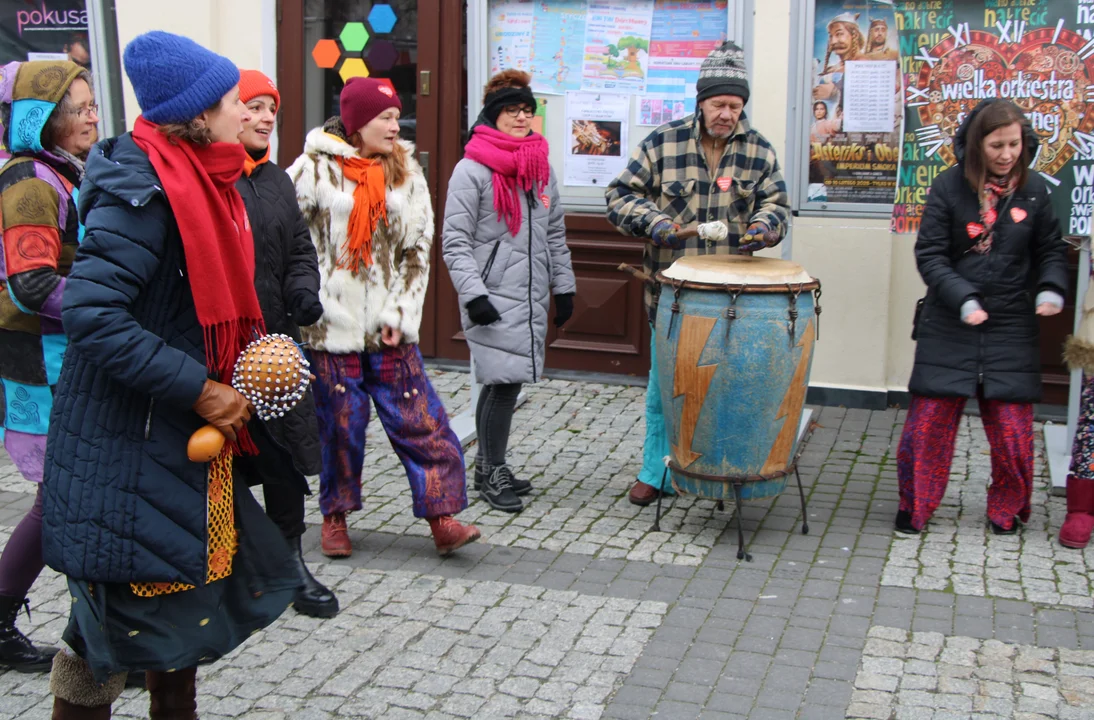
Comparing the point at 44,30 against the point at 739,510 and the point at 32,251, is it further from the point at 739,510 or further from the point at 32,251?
the point at 739,510

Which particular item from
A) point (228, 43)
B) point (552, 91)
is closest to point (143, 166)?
point (552, 91)

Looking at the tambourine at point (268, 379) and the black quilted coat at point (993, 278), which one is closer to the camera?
the tambourine at point (268, 379)

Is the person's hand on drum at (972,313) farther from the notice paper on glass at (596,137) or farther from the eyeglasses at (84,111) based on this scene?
the eyeglasses at (84,111)

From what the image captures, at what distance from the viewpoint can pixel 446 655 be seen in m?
4.21

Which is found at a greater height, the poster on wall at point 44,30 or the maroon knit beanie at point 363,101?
the poster on wall at point 44,30

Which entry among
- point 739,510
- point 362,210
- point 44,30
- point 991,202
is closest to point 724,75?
point 991,202

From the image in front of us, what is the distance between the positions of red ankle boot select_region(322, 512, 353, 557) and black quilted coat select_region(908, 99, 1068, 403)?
95.9 inches

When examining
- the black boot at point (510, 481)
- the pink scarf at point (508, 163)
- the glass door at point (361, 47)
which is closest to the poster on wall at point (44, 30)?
the glass door at point (361, 47)

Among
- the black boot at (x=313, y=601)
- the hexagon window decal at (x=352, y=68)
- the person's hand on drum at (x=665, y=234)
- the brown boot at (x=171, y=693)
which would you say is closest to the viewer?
the brown boot at (x=171, y=693)

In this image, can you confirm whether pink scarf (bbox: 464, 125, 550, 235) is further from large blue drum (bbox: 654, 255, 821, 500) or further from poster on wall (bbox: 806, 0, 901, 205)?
poster on wall (bbox: 806, 0, 901, 205)

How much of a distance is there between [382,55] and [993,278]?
4.45 m

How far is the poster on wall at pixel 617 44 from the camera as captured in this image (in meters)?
7.51

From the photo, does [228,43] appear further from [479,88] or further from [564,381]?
[564,381]

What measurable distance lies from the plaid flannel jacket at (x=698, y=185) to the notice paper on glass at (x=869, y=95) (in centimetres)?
175
